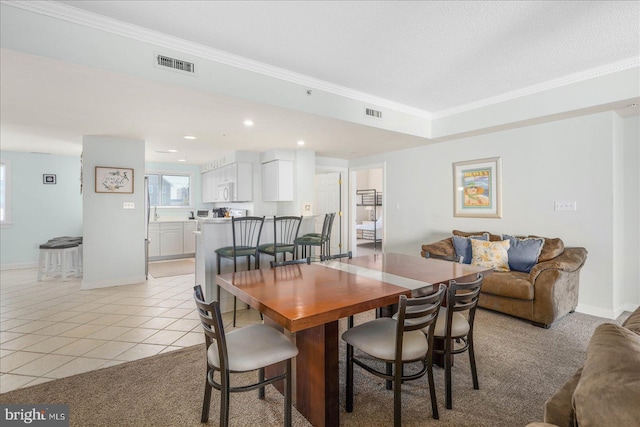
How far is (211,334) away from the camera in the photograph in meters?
1.52

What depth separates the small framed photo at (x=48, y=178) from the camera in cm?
624

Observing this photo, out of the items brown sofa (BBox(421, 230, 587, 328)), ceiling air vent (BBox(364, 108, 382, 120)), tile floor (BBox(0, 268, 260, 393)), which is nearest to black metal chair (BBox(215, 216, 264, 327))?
tile floor (BBox(0, 268, 260, 393))

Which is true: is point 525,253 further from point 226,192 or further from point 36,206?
point 36,206

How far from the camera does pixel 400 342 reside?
5.24 ft

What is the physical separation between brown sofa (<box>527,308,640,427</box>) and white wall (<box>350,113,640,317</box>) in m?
3.32

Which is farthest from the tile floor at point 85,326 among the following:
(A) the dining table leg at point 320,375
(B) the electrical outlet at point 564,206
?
(B) the electrical outlet at point 564,206

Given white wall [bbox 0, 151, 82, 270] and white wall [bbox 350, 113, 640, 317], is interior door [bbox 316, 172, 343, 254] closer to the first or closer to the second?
white wall [bbox 350, 113, 640, 317]

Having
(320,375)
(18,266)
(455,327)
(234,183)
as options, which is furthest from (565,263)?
(18,266)

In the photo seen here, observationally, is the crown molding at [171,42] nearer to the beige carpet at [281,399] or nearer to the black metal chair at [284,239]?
the black metal chair at [284,239]

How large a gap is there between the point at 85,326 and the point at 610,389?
159 inches

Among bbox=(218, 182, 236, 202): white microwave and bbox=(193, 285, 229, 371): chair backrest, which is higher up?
bbox=(218, 182, 236, 202): white microwave

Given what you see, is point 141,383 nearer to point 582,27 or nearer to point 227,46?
point 227,46

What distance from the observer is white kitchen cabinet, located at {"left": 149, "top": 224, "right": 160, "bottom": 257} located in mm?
6895

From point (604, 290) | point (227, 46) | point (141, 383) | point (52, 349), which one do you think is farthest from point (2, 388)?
point (604, 290)
